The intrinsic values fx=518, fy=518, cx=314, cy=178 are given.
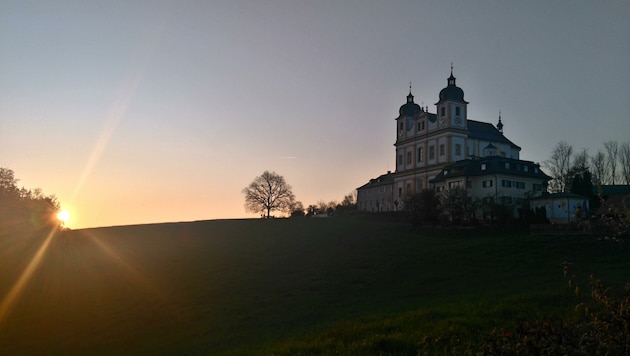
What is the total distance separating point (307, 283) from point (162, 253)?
24419mm

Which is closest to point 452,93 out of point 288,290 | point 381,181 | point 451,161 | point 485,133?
point 451,161

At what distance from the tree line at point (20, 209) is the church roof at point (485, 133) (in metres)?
65.5

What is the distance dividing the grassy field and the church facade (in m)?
19.0

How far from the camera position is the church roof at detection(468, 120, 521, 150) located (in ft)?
297

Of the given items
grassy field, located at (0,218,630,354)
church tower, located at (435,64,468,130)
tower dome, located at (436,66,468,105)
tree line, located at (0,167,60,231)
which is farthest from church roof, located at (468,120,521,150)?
tree line, located at (0,167,60,231)

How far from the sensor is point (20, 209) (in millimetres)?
53844

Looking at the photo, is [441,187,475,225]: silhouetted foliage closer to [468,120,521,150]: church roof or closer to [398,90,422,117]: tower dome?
[468,120,521,150]: church roof

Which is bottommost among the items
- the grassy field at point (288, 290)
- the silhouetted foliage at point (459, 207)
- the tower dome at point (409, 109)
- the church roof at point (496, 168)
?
the grassy field at point (288, 290)

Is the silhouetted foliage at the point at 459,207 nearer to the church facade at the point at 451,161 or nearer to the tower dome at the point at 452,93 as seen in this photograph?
the church facade at the point at 451,161

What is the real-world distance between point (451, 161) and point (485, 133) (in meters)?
15.1

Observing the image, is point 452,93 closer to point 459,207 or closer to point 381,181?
A: point 381,181

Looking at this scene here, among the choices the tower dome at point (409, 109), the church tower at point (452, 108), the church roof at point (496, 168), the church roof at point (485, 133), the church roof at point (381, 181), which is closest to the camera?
the church roof at point (496, 168)

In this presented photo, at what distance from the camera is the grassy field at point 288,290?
15.3 m

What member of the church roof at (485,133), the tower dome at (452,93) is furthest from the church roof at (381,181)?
the tower dome at (452,93)
